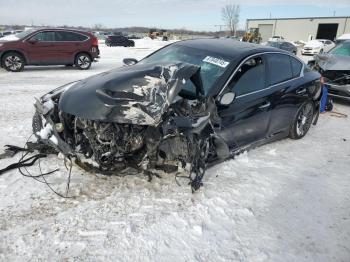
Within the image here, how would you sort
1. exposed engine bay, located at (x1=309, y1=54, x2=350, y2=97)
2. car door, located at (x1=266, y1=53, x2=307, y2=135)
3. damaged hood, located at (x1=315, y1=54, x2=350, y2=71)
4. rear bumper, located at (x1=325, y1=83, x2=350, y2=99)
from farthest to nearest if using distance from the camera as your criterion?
1. damaged hood, located at (x1=315, y1=54, x2=350, y2=71)
2. exposed engine bay, located at (x1=309, y1=54, x2=350, y2=97)
3. rear bumper, located at (x1=325, y1=83, x2=350, y2=99)
4. car door, located at (x1=266, y1=53, x2=307, y2=135)

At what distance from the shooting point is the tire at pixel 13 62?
1206cm

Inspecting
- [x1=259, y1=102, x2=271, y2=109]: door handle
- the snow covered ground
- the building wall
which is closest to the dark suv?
the snow covered ground

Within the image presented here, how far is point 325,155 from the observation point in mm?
5391

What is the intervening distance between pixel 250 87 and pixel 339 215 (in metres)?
1.90

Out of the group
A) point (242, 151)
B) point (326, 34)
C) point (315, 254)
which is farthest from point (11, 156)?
point (326, 34)

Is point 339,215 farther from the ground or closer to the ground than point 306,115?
closer to the ground

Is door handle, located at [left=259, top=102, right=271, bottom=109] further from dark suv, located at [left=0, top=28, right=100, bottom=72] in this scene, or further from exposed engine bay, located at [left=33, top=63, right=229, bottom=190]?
dark suv, located at [left=0, top=28, right=100, bottom=72]

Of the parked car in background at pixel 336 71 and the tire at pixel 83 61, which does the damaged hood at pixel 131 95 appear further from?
the tire at pixel 83 61

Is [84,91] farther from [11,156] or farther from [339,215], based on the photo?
[339,215]

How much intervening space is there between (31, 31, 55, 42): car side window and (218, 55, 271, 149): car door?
405 inches

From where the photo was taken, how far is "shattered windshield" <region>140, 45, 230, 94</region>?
4.26m

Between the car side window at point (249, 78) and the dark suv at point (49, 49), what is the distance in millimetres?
10175

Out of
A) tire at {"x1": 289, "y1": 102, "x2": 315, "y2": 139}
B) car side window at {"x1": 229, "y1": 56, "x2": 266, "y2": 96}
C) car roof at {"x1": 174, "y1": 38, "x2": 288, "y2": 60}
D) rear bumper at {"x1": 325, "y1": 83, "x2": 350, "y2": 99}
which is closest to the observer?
car side window at {"x1": 229, "y1": 56, "x2": 266, "y2": 96}

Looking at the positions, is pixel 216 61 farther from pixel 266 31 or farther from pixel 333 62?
pixel 266 31
